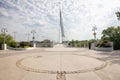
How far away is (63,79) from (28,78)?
5.44 feet

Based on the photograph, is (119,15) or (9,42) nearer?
(119,15)

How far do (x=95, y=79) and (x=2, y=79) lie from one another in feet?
14.2

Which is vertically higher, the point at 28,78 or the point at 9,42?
the point at 9,42

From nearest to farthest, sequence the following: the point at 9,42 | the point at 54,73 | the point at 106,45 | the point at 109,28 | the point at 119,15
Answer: the point at 54,73 < the point at 106,45 < the point at 119,15 < the point at 9,42 < the point at 109,28

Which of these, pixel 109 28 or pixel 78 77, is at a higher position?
pixel 109 28

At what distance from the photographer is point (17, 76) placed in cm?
598

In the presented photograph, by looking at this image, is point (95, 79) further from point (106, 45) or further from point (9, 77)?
point (106, 45)

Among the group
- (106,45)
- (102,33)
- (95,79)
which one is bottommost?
(95,79)

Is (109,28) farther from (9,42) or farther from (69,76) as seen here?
(69,76)

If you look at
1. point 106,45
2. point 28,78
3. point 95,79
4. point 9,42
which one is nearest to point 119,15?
point 106,45

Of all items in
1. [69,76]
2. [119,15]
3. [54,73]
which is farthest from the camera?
[119,15]

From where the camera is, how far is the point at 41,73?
6.41m

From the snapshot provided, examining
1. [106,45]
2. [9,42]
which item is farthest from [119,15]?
[9,42]

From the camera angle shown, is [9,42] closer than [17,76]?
No
